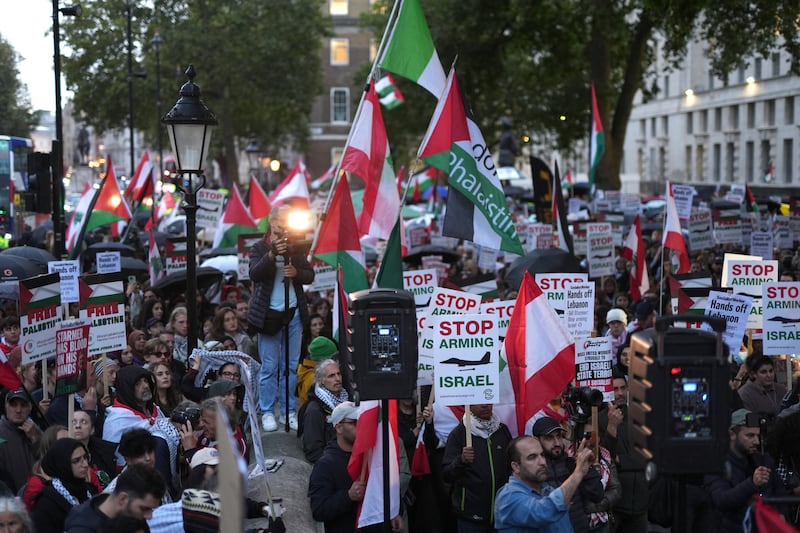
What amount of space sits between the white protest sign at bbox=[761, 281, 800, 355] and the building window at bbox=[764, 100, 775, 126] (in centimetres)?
4499

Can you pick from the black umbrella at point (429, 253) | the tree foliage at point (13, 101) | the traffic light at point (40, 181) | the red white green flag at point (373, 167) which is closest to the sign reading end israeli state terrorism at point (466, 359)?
the red white green flag at point (373, 167)

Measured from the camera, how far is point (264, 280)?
11.1 m

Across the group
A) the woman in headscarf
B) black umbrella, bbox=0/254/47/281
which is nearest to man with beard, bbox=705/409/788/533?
the woman in headscarf

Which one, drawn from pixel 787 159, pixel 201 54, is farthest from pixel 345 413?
pixel 787 159

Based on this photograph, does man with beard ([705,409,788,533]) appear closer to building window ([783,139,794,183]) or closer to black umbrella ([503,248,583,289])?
black umbrella ([503,248,583,289])

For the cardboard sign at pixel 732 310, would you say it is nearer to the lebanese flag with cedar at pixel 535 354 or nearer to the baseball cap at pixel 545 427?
the lebanese flag with cedar at pixel 535 354

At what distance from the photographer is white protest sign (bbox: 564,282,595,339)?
1139 centimetres

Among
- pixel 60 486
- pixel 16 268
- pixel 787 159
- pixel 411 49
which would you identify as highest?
pixel 411 49

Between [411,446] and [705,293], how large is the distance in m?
4.73

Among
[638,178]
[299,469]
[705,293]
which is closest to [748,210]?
[705,293]

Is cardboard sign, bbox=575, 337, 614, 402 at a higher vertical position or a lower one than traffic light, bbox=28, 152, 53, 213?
lower

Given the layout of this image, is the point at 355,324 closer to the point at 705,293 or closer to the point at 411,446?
the point at 411,446

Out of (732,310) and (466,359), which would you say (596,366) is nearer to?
(466,359)

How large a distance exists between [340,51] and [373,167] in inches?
2858
